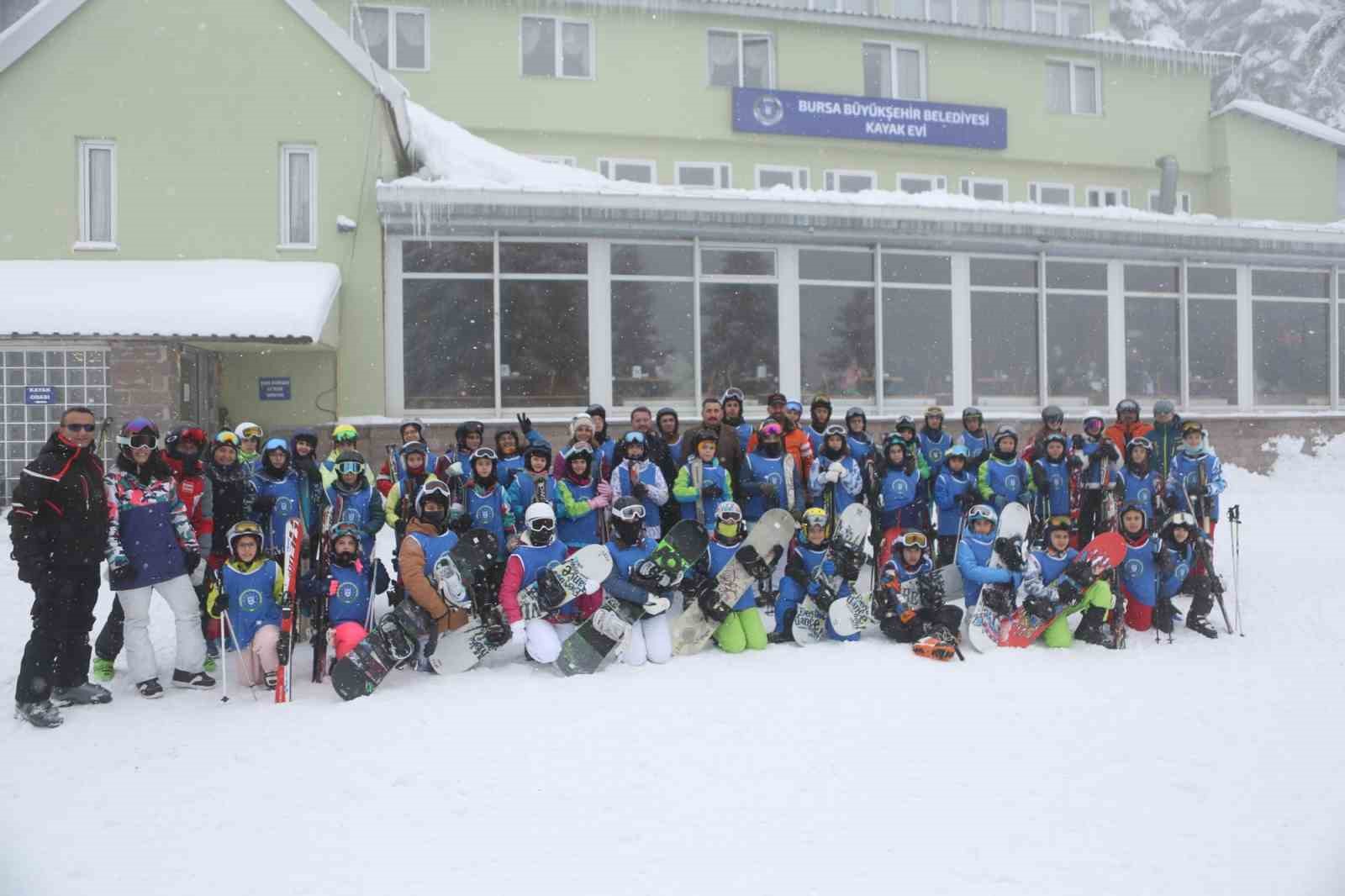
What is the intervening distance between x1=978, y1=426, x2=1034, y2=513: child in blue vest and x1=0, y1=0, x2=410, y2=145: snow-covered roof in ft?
30.7

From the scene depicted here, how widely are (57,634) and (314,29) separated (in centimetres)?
975

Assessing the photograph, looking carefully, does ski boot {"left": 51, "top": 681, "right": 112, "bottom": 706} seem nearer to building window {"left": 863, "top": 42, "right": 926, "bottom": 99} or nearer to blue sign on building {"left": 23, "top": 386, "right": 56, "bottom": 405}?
blue sign on building {"left": 23, "top": 386, "right": 56, "bottom": 405}

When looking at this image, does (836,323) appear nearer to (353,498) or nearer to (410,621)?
(353,498)

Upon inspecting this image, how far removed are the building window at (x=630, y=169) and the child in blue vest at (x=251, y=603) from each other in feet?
44.1

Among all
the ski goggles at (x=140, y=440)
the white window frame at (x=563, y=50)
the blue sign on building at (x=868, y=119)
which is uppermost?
the white window frame at (x=563, y=50)

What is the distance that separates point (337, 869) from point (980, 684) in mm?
4008

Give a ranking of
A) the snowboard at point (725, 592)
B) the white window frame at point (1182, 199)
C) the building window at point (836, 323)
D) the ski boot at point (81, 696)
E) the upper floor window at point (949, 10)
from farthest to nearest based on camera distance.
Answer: the upper floor window at point (949, 10) → the white window frame at point (1182, 199) → the building window at point (836, 323) → the snowboard at point (725, 592) → the ski boot at point (81, 696)

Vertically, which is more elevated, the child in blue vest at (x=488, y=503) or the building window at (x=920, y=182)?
the building window at (x=920, y=182)

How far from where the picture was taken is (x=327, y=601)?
607 cm

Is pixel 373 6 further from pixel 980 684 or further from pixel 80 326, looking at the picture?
pixel 980 684

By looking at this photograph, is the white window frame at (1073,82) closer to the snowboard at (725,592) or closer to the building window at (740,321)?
the building window at (740,321)

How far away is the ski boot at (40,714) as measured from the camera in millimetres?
4957

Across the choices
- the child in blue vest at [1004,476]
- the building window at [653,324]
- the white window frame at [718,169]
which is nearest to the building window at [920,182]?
the white window frame at [718,169]

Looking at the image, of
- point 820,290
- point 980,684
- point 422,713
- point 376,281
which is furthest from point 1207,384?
point 422,713
